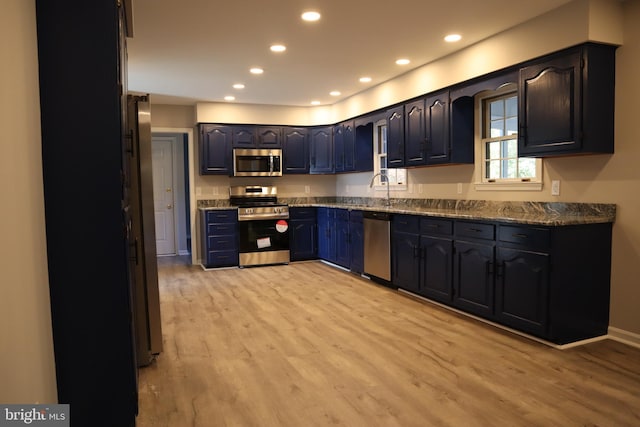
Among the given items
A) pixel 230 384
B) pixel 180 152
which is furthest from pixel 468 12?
pixel 180 152

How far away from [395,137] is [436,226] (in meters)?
1.55

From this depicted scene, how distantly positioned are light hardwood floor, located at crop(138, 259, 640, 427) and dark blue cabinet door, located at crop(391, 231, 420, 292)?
1.09 ft

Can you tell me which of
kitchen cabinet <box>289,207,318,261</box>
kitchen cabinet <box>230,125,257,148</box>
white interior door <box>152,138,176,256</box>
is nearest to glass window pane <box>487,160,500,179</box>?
kitchen cabinet <box>289,207,318,261</box>

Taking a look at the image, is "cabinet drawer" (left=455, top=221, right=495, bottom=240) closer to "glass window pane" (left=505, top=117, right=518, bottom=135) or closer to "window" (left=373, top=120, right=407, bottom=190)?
"glass window pane" (left=505, top=117, right=518, bottom=135)

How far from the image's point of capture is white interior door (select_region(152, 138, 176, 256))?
8461mm

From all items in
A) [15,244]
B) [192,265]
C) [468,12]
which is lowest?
[192,265]

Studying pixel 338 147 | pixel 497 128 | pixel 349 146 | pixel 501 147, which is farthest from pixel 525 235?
pixel 338 147

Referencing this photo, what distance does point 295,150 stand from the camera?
7.61m

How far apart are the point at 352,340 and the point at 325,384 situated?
2.60 ft

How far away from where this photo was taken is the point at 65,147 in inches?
67.3

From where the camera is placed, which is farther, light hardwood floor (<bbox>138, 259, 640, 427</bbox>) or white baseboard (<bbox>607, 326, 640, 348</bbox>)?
white baseboard (<bbox>607, 326, 640, 348</bbox>)

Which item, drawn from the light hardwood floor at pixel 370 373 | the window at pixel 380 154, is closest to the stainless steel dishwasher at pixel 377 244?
the light hardwood floor at pixel 370 373

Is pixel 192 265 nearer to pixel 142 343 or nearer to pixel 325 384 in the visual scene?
pixel 142 343

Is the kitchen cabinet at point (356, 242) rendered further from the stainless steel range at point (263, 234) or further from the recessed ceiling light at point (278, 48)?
the recessed ceiling light at point (278, 48)
